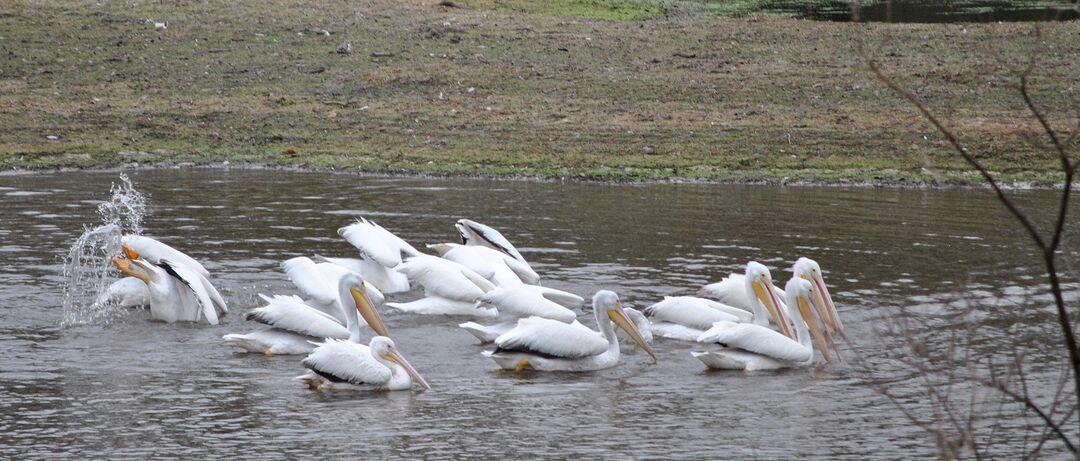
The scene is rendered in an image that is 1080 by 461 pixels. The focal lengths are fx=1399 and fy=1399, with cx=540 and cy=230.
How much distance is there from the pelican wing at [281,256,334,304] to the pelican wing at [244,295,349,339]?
28.3 inches

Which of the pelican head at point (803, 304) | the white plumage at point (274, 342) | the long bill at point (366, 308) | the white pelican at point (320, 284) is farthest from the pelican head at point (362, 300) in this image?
the pelican head at point (803, 304)

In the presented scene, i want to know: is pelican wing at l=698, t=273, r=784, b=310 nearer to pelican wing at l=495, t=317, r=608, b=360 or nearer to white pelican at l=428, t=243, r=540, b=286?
white pelican at l=428, t=243, r=540, b=286

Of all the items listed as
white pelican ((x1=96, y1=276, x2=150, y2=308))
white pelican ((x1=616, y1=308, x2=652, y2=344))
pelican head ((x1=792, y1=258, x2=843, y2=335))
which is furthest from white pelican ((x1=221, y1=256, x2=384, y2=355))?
pelican head ((x1=792, y1=258, x2=843, y2=335))

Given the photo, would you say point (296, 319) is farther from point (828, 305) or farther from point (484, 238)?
point (828, 305)

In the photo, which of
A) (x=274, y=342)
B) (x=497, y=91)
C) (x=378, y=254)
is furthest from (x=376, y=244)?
(x=497, y=91)

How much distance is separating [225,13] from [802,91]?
8.85m

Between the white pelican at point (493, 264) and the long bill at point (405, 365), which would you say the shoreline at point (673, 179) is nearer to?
the white pelican at point (493, 264)

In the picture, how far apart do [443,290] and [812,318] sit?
91.3 inches

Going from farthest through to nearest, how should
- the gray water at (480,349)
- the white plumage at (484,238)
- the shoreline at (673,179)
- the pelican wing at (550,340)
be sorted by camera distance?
the shoreline at (673,179) < the white plumage at (484,238) < the pelican wing at (550,340) < the gray water at (480,349)

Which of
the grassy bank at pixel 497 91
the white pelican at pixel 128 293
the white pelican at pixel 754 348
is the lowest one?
the white pelican at pixel 754 348

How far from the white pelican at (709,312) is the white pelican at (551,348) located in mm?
553

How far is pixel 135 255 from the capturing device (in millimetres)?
8758

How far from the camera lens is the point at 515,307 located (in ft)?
27.1

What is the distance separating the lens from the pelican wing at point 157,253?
8659mm
